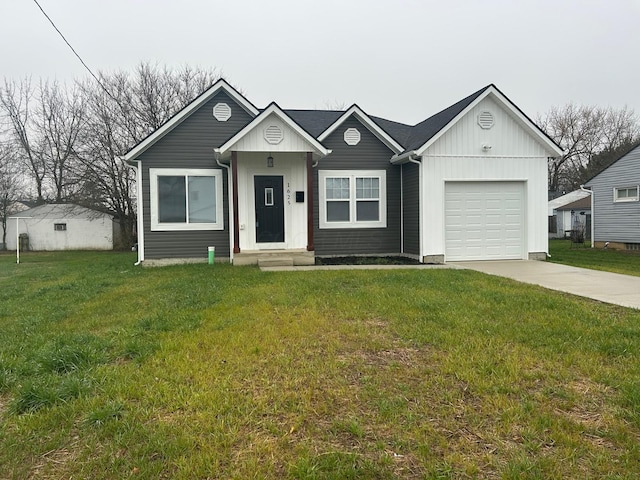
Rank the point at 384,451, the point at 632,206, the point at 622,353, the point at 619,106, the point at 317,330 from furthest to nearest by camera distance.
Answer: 1. the point at 619,106
2. the point at 632,206
3. the point at 317,330
4. the point at 622,353
5. the point at 384,451

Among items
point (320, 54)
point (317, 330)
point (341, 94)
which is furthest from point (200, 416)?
point (341, 94)

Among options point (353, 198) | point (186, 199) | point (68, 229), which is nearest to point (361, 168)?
point (353, 198)

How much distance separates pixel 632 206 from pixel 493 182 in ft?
31.4

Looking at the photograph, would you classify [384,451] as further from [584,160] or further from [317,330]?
[584,160]

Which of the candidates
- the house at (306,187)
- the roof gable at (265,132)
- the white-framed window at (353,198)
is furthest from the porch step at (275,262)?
the roof gable at (265,132)

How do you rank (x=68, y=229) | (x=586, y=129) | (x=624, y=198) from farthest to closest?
1. (x=586, y=129)
2. (x=68, y=229)
3. (x=624, y=198)

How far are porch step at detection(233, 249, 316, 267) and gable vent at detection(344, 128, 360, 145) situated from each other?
386cm

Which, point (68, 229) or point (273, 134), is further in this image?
point (68, 229)

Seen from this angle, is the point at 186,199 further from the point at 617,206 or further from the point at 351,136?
the point at 617,206

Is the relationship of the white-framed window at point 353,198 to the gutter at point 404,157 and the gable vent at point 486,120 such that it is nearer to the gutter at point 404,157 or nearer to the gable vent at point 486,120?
the gutter at point 404,157

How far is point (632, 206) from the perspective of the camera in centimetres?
1814

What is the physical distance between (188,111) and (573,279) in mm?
10327

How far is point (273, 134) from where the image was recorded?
1130cm

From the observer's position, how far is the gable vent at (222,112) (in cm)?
1265
